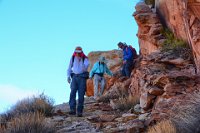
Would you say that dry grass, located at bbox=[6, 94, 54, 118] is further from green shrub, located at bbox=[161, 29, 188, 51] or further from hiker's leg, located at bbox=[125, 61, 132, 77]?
hiker's leg, located at bbox=[125, 61, 132, 77]

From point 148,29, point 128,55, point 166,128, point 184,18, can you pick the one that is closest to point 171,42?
point 184,18

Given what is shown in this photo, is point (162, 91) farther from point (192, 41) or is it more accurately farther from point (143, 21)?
point (143, 21)

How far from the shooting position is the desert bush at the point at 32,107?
12.2 m

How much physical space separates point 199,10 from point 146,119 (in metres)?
3.88

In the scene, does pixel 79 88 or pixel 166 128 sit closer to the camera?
pixel 166 128

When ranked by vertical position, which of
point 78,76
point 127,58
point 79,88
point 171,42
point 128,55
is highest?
point 171,42

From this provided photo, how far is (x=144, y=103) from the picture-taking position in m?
11.3

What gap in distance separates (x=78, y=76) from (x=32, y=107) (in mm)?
1797

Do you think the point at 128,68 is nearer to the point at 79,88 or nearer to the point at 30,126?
the point at 79,88

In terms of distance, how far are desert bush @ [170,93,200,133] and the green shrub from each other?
581 centimetres

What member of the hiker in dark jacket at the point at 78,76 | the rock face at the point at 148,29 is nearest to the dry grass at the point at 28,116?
the hiker in dark jacket at the point at 78,76

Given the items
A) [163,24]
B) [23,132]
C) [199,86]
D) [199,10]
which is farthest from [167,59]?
[23,132]

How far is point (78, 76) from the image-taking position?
1243 cm

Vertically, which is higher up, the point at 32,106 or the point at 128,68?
the point at 128,68
